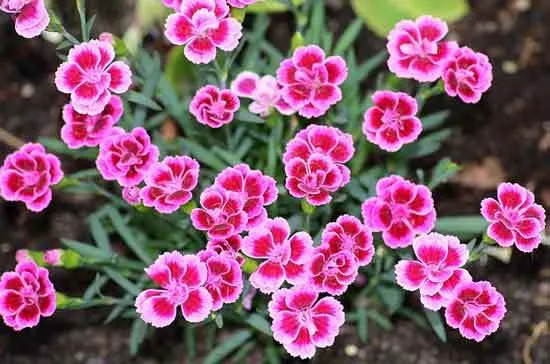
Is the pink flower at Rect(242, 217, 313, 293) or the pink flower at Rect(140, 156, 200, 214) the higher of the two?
the pink flower at Rect(140, 156, 200, 214)

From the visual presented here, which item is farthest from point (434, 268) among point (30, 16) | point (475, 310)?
point (30, 16)

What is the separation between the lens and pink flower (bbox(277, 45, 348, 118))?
187cm

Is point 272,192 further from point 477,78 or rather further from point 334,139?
point 477,78

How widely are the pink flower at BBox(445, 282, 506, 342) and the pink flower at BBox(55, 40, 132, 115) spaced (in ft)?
2.38

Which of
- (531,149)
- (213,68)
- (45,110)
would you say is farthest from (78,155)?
(531,149)

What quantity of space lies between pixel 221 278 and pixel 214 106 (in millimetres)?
377

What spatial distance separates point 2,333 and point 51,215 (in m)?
0.38

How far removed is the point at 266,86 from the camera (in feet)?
6.39

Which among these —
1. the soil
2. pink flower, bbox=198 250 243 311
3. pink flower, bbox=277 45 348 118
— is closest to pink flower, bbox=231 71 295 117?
pink flower, bbox=277 45 348 118

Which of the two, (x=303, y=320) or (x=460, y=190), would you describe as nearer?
(x=303, y=320)

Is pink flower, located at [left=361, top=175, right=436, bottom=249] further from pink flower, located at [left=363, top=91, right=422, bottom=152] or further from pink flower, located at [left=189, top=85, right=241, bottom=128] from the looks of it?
pink flower, located at [left=189, top=85, right=241, bottom=128]

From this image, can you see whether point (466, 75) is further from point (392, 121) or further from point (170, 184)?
point (170, 184)

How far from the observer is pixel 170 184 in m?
1.75

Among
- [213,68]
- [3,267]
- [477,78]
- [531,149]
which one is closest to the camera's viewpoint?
[477,78]
